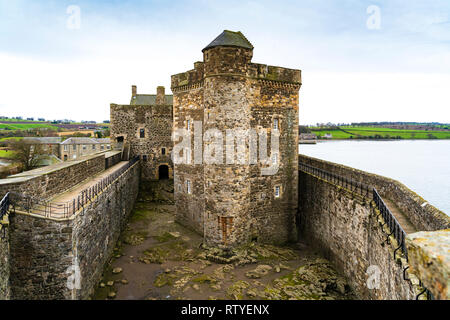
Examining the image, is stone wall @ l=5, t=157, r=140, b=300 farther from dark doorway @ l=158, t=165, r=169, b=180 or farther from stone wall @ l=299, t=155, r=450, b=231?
dark doorway @ l=158, t=165, r=169, b=180

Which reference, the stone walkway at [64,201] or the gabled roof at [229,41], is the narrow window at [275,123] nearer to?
the gabled roof at [229,41]

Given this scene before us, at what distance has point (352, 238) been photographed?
38.4 ft

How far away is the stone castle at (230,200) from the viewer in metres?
8.44

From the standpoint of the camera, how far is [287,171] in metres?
16.4

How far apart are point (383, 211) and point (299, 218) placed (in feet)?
26.6

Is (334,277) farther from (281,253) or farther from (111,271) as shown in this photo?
(111,271)

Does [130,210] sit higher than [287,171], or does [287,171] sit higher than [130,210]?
[287,171]

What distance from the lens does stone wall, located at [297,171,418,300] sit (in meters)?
8.02

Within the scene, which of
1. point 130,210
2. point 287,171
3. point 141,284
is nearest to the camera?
point 141,284

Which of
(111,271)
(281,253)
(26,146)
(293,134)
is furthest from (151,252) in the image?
(26,146)

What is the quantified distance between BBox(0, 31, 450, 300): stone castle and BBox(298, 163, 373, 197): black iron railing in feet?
0.32

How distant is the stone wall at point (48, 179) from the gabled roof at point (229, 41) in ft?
28.4

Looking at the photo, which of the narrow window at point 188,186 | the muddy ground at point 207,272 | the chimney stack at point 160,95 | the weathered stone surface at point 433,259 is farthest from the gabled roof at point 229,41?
the chimney stack at point 160,95

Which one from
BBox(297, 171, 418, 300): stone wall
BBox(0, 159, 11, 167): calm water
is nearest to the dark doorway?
BBox(297, 171, 418, 300): stone wall
